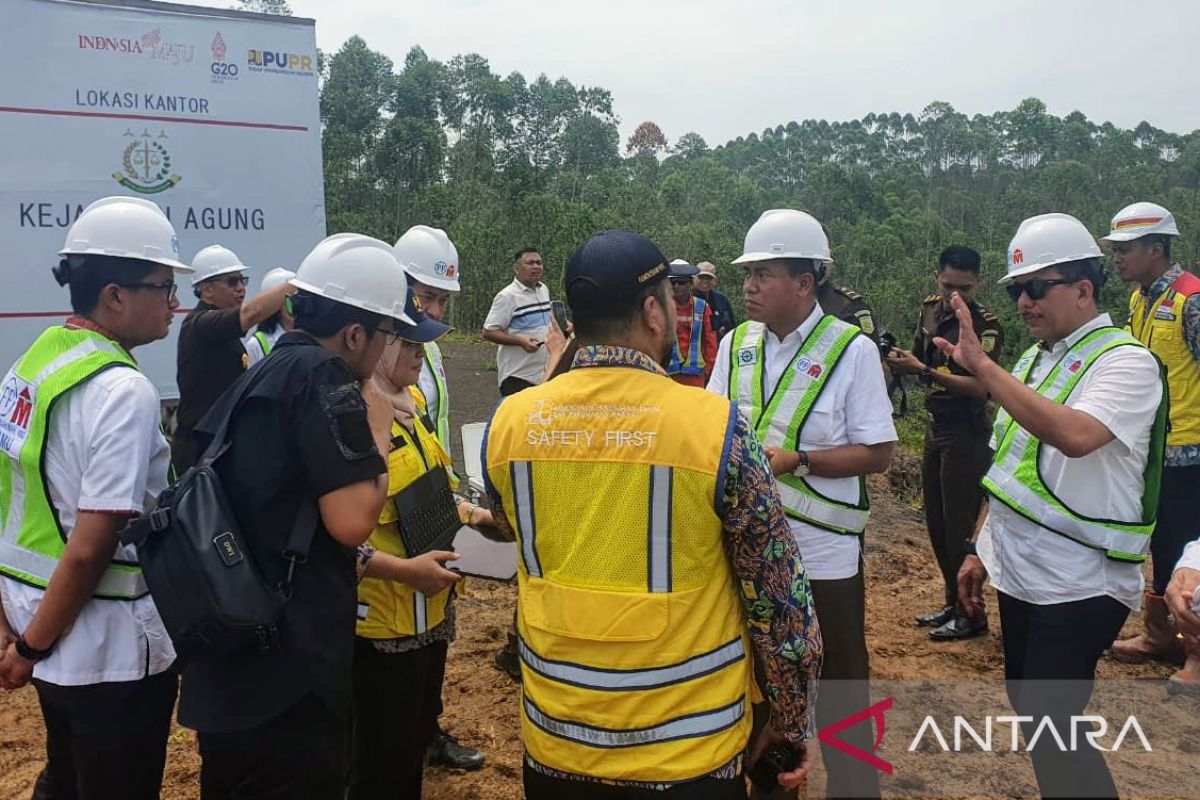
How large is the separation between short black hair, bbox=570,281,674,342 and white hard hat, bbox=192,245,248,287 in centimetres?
352

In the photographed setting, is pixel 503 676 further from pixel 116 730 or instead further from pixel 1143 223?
pixel 1143 223

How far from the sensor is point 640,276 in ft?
6.08

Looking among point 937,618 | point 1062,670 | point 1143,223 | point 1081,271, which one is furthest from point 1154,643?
point 1081,271

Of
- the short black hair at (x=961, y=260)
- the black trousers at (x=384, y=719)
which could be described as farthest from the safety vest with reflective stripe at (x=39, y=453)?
the short black hair at (x=961, y=260)

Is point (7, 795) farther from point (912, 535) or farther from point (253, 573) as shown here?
point (912, 535)

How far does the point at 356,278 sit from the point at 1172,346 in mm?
4535

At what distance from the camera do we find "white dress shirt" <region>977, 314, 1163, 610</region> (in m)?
2.61

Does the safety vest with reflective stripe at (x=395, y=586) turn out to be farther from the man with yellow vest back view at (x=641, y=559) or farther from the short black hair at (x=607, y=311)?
the short black hair at (x=607, y=311)

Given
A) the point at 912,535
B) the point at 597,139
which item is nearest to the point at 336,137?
the point at 597,139

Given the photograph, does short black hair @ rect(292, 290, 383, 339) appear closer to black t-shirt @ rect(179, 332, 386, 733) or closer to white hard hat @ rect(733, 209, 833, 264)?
black t-shirt @ rect(179, 332, 386, 733)

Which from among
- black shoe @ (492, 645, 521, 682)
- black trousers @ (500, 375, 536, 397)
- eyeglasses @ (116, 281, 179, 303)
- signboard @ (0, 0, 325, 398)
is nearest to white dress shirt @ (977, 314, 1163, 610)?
black shoe @ (492, 645, 521, 682)

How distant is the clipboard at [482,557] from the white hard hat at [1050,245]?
73.3 inches

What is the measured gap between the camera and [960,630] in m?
5.05

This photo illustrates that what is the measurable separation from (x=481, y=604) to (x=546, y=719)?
354 centimetres
